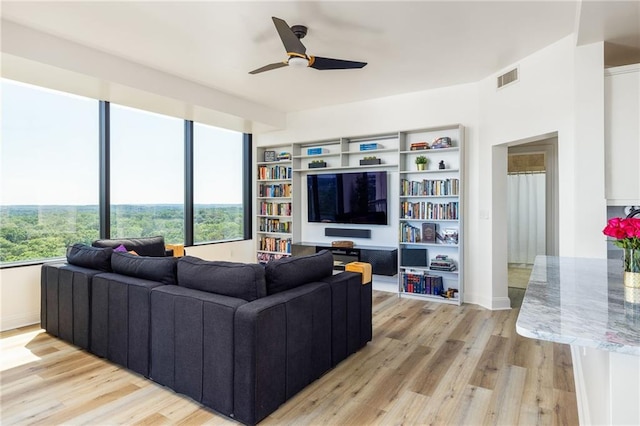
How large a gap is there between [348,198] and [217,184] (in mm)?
Answer: 2273

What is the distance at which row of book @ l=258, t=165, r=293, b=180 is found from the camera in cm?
608

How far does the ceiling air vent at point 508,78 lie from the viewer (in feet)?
12.7

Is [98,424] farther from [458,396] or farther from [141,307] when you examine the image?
[458,396]

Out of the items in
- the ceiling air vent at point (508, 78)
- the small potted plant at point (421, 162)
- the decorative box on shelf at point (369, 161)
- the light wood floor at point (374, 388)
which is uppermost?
the ceiling air vent at point (508, 78)

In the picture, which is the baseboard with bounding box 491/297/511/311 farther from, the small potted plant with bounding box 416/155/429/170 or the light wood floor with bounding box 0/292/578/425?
the small potted plant with bounding box 416/155/429/170

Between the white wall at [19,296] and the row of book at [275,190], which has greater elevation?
the row of book at [275,190]

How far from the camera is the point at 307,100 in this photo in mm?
5273

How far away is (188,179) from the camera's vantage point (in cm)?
554

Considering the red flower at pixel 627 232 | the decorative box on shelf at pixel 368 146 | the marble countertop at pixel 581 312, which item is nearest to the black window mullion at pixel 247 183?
the decorative box on shelf at pixel 368 146

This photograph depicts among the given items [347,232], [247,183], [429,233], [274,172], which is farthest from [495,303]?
[247,183]

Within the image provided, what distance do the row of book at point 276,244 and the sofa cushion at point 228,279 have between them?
3.67 meters

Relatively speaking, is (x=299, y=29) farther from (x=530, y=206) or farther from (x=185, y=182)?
(x=530, y=206)

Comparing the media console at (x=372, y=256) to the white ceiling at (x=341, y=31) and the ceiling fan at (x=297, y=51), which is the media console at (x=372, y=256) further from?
the ceiling fan at (x=297, y=51)

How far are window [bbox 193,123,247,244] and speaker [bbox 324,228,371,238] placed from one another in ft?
5.73
